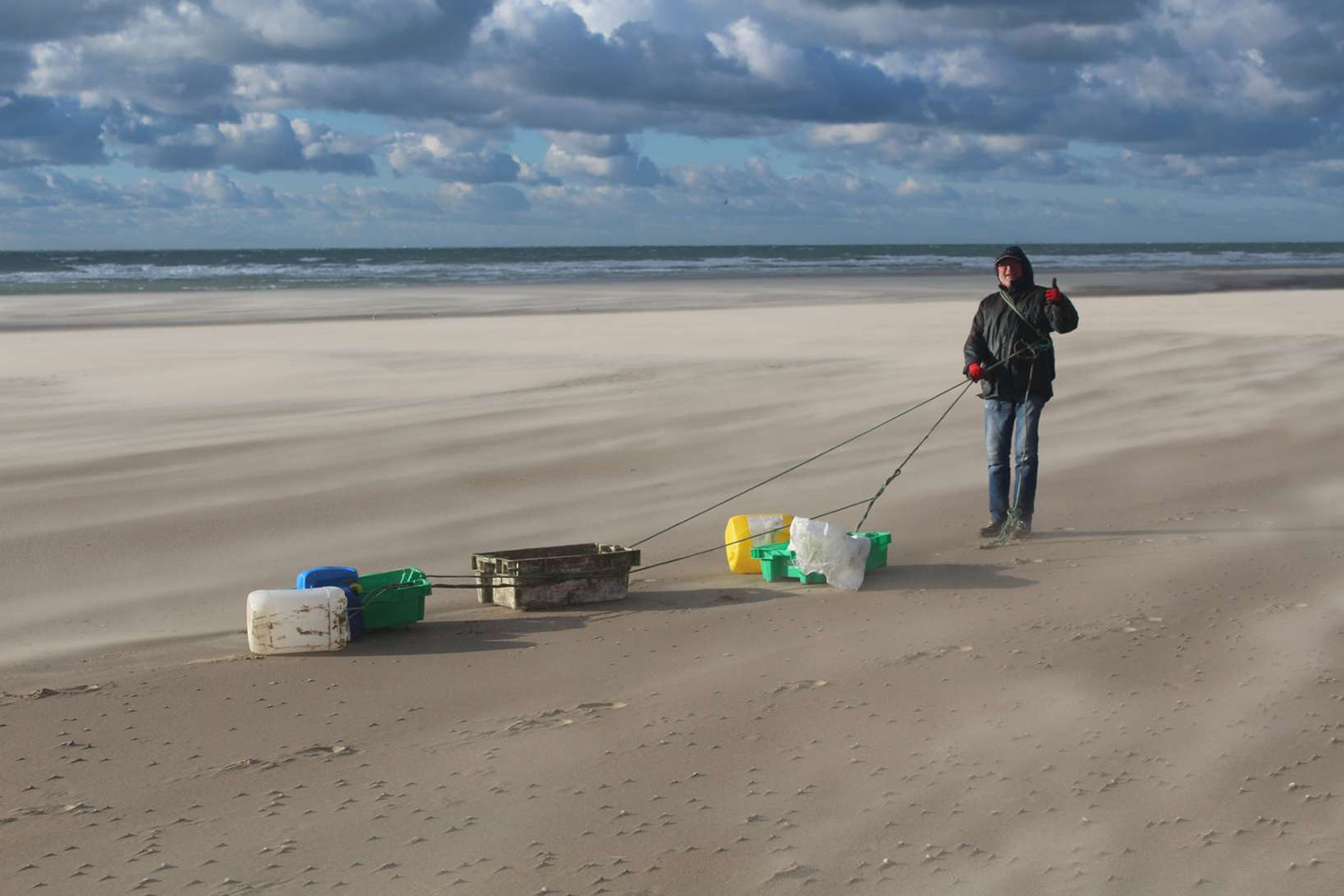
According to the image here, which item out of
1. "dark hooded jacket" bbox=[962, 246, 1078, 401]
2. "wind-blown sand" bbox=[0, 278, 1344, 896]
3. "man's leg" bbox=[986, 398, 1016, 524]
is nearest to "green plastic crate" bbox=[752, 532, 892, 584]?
"wind-blown sand" bbox=[0, 278, 1344, 896]

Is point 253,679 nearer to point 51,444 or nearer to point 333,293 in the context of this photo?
point 51,444

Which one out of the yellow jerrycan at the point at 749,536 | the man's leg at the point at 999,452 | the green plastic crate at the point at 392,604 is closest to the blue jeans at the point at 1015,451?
the man's leg at the point at 999,452

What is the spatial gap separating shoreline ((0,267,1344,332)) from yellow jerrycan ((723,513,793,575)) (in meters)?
18.4

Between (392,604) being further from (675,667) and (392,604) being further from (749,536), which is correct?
(749,536)

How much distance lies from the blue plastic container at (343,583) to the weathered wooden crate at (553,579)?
65 cm

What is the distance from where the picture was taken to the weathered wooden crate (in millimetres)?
6102

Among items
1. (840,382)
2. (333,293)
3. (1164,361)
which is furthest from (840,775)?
(333,293)

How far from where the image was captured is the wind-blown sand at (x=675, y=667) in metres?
3.56

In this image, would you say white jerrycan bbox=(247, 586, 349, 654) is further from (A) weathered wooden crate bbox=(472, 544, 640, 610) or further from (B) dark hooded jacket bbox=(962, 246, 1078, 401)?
(B) dark hooded jacket bbox=(962, 246, 1078, 401)

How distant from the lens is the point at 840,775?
159 inches

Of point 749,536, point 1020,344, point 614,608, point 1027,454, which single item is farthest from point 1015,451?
point 614,608

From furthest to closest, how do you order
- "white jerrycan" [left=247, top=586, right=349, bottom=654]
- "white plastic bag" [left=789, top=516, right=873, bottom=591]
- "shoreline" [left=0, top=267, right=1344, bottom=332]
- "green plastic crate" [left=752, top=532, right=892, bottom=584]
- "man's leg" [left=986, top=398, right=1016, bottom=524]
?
"shoreline" [left=0, top=267, right=1344, bottom=332] < "man's leg" [left=986, top=398, right=1016, bottom=524] < "green plastic crate" [left=752, top=532, right=892, bottom=584] < "white plastic bag" [left=789, top=516, right=873, bottom=591] < "white jerrycan" [left=247, top=586, right=349, bottom=654]

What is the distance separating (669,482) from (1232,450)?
4314mm

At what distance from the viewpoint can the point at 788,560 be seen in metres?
6.60
